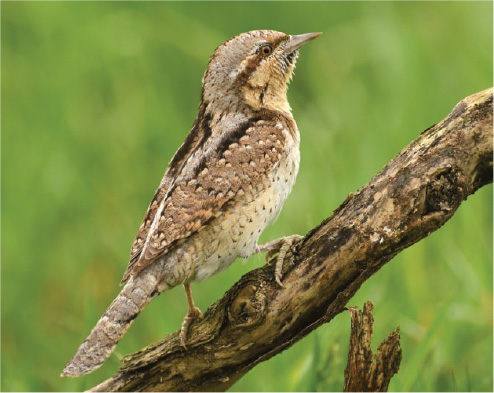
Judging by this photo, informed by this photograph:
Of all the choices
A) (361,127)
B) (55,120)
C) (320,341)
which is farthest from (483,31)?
(320,341)

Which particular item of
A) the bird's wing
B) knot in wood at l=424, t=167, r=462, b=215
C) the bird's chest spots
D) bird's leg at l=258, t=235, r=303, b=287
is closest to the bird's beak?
the bird's wing

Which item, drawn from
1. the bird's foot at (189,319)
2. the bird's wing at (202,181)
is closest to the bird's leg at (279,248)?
the bird's wing at (202,181)

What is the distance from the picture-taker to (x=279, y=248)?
154 inches

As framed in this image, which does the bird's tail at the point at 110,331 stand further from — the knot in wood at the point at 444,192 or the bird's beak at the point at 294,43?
the bird's beak at the point at 294,43

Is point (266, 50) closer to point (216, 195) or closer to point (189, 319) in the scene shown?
point (216, 195)

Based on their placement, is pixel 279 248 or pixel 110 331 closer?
pixel 110 331

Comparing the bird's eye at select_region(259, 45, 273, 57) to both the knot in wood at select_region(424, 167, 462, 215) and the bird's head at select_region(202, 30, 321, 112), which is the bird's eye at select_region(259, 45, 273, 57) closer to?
the bird's head at select_region(202, 30, 321, 112)

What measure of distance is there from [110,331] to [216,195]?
29.0 inches

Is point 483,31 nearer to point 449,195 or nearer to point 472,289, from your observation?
point 472,289

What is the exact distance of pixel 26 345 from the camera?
6605 mm

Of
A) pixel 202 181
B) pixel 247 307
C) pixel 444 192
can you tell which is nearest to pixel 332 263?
pixel 247 307

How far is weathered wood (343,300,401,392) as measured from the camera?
11.8ft

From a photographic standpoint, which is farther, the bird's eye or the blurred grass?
the blurred grass

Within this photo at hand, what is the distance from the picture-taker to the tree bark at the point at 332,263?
11.0 feet
